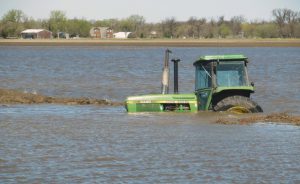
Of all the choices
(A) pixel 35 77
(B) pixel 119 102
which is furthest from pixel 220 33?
(B) pixel 119 102

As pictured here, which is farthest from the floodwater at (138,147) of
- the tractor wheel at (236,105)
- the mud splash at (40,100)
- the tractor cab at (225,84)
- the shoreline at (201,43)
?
the shoreline at (201,43)

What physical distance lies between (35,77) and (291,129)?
73.4 ft

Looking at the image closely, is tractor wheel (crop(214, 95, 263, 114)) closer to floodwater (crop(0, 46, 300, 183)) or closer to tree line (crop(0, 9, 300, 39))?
floodwater (crop(0, 46, 300, 183))

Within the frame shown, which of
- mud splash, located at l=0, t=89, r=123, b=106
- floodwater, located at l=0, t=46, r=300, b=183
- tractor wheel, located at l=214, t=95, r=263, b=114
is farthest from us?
mud splash, located at l=0, t=89, r=123, b=106

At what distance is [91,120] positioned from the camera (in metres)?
19.8

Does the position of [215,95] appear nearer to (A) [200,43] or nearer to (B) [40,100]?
(B) [40,100]

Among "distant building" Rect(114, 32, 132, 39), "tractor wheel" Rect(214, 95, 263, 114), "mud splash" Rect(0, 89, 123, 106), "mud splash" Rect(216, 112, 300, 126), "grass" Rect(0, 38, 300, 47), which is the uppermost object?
"tractor wheel" Rect(214, 95, 263, 114)

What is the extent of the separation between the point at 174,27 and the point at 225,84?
147956 millimetres

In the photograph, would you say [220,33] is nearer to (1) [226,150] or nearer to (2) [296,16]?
(2) [296,16]

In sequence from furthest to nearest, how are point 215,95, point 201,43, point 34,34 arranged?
point 34,34 < point 201,43 < point 215,95

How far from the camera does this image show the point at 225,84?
66.4 feet

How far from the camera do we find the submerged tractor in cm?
1988

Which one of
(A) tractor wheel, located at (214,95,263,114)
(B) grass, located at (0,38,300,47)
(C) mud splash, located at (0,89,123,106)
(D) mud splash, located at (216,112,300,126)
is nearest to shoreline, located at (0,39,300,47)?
(B) grass, located at (0,38,300,47)

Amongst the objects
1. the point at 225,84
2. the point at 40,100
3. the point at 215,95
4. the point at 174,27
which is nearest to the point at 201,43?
the point at 174,27
